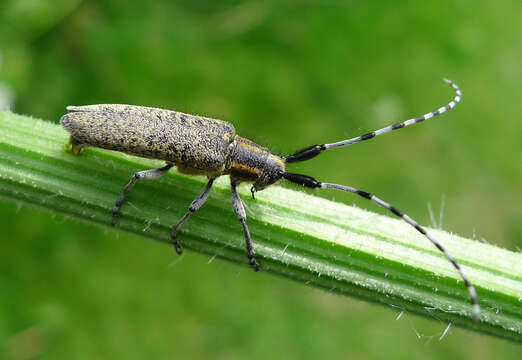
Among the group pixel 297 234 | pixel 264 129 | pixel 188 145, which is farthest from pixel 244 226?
pixel 264 129

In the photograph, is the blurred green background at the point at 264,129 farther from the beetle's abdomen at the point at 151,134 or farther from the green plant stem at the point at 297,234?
the green plant stem at the point at 297,234

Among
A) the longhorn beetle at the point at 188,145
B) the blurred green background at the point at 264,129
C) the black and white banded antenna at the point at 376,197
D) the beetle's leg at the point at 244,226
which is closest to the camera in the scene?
the black and white banded antenna at the point at 376,197

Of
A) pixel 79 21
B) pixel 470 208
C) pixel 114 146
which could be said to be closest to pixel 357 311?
pixel 470 208

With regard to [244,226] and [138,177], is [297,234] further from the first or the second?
[138,177]

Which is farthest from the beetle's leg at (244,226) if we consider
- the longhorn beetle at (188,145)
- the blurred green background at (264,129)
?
the blurred green background at (264,129)

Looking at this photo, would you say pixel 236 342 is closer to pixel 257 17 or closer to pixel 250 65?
pixel 250 65

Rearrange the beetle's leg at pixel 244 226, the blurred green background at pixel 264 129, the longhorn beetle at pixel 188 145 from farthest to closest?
the blurred green background at pixel 264 129
the longhorn beetle at pixel 188 145
the beetle's leg at pixel 244 226
